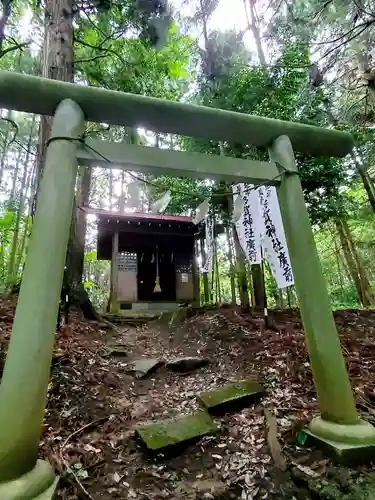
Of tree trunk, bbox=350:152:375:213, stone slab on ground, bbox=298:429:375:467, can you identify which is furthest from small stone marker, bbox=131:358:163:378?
tree trunk, bbox=350:152:375:213

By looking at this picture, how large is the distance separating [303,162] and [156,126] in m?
5.30

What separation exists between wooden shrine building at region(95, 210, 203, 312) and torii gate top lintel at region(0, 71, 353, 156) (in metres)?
7.99

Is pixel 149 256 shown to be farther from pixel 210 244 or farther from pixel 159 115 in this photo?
pixel 159 115

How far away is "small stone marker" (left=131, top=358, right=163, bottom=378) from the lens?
201 inches

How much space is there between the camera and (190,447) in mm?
3061

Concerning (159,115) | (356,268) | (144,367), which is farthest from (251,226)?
(356,268)

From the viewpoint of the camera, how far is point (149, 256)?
1398 cm

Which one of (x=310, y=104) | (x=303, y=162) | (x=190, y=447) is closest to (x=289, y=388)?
(x=190, y=447)

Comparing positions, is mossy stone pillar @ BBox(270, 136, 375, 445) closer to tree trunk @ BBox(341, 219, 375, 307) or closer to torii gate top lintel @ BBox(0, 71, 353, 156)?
torii gate top lintel @ BBox(0, 71, 353, 156)

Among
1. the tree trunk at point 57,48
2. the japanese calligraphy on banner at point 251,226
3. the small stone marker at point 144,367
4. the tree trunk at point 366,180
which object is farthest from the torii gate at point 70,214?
the tree trunk at point 366,180

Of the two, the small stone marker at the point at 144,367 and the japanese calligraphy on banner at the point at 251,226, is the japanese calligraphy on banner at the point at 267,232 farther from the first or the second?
the small stone marker at the point at 144,367

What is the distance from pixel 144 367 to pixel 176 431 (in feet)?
7.10

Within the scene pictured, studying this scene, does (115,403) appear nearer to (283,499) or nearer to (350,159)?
(283,499)

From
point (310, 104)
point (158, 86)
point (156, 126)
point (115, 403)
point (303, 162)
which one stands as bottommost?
point (115, 403)
